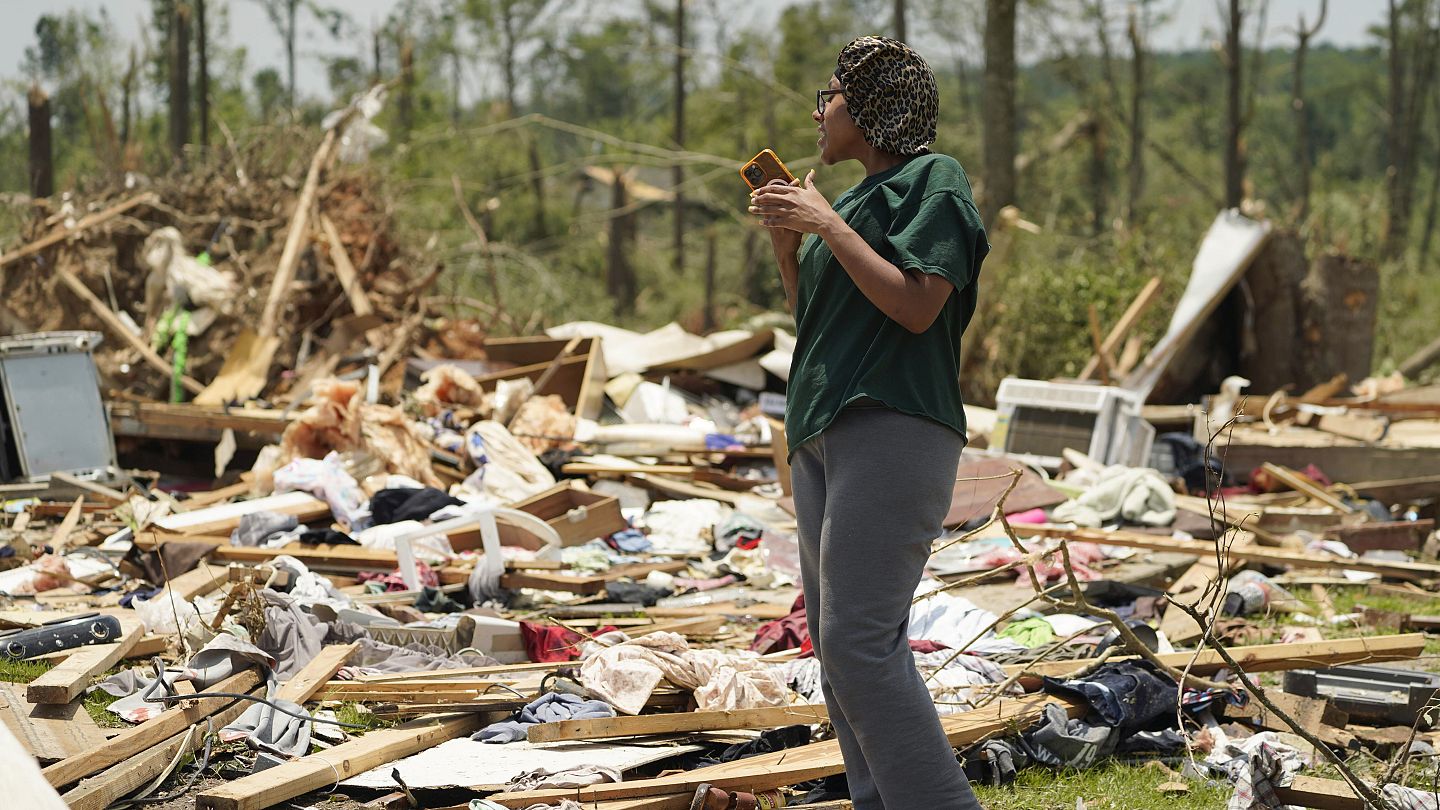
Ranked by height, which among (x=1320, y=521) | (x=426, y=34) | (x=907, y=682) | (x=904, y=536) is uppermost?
(x=426, y=34)

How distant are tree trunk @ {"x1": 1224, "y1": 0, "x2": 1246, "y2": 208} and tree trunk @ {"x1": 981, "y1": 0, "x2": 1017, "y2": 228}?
611 cm

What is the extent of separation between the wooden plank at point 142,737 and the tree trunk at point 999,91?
41.2ft

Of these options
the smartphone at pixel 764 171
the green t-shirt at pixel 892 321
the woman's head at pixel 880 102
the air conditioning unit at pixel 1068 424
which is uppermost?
the woman's head at pixel 880 102

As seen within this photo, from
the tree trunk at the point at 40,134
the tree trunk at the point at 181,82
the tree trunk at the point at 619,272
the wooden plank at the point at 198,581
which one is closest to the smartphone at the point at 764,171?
the wooden plank at the point at 198,581

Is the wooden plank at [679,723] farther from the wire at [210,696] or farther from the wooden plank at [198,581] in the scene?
the wooden plank at [198,581]

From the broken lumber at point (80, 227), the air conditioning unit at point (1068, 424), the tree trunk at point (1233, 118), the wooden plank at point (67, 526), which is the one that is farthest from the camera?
the tree trunk at point (1233, 118)

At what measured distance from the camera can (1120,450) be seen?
9234 millimetres

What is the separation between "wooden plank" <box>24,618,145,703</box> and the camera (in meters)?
3.97

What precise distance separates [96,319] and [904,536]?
399 inches

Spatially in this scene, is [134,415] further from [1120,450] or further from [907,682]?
[907,682]

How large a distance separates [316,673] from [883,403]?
270 cm

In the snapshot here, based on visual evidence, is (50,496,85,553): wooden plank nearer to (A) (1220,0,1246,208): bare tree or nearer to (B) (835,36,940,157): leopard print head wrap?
(B) (835,36,940,157): leopard print head wrap

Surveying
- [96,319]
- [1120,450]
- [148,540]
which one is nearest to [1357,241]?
[1120,450]

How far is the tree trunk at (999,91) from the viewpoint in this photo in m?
15.4
